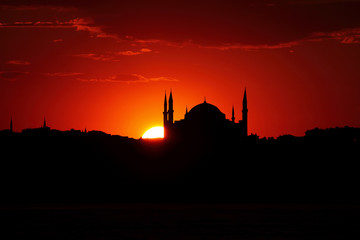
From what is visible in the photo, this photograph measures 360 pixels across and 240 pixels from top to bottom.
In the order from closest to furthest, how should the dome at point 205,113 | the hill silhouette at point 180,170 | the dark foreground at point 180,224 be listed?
the dark foreground at point 180,224
the hill silhouette at point 180,170
the dome at point 205,113

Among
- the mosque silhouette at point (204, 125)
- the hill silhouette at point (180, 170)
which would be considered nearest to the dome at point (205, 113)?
the mosque silhouette at point (204, 125)

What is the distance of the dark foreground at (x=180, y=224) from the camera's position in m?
26.9

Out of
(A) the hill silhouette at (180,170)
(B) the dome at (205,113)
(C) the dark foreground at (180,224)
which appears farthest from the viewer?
(B) the dome at (205,113)

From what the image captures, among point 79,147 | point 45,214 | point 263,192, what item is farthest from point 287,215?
point 79,147

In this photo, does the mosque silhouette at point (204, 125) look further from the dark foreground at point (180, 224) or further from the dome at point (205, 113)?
the dark foreground at point (180, 224)

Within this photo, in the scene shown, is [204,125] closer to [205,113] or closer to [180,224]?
[205,113]

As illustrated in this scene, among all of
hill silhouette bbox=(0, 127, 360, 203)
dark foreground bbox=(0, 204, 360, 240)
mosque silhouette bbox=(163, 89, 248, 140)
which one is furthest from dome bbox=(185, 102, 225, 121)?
A: dark foreground bbox=(0, 204, 360, 240)

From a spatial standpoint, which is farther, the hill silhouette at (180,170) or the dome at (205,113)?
the dome at (205,113)

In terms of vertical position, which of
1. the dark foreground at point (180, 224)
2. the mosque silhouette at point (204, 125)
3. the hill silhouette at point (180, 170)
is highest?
the mosque silhouette at point (204, 125)

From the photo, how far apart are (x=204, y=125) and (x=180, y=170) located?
19.3 ft

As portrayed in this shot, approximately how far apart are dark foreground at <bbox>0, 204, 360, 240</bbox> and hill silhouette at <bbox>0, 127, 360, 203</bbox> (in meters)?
17.4

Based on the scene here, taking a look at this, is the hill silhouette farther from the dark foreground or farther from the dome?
the dark foreground

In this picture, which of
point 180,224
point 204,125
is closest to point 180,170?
point 204,125

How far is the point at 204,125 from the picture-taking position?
239ft
